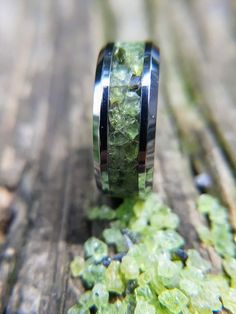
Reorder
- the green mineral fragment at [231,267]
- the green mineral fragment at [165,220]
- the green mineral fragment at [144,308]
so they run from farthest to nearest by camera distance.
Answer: the green mineral fragment at [165,220] < the green mineral fragment at [231,267] < the green mineral fragment at [144,308]

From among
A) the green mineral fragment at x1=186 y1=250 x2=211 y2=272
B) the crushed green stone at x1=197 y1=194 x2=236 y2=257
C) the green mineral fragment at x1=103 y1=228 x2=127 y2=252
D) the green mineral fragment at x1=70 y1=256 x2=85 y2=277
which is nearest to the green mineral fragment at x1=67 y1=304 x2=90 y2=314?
the green mineral fragment at x1=70 y1=256 x2=85 y2=277

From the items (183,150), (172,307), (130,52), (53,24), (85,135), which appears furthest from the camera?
(53,24)

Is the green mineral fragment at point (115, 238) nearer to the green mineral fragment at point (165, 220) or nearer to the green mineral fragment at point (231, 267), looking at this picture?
the green mineral fragment at point (165, 220)

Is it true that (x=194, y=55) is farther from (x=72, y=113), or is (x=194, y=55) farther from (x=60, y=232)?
(x=60, y=232)

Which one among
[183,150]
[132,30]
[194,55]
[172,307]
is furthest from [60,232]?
[132,30]

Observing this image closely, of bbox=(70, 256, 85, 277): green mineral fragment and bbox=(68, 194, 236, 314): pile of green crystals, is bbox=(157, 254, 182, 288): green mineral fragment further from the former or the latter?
bbox=(70, 256, 85, 277): green mineral fragment

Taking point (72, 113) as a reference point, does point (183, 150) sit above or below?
below

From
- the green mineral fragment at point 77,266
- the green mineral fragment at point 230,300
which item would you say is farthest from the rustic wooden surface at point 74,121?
the green mineral fragment at point 230,300
